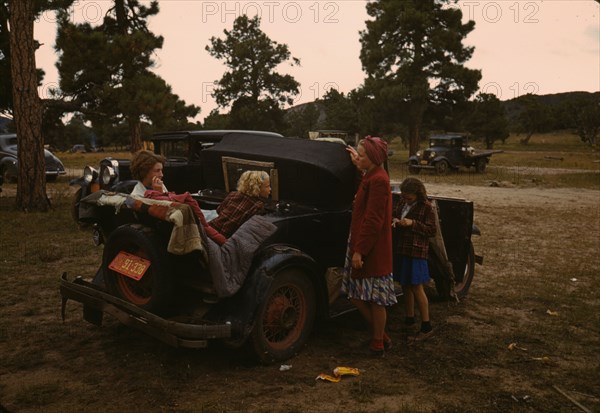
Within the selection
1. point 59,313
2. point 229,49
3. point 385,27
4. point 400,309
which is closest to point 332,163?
point 400,309

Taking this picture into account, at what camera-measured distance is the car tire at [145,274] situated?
11.5ft

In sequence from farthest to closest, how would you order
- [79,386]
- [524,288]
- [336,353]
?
[524,288] → [336,353] → [79,386]

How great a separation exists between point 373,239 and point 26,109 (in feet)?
33.2

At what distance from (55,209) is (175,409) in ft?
32.7

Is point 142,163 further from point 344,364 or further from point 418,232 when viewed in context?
point 418,232

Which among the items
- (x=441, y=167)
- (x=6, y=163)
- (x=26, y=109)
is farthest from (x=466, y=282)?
(x=441, y=167)

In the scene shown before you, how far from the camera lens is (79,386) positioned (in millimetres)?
3506

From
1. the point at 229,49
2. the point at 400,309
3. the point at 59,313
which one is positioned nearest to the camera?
the point at 59,313

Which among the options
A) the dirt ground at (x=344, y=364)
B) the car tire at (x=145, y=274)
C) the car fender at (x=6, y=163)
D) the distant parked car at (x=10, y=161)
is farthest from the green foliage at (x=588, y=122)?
the car tire at (x=145, y=274)

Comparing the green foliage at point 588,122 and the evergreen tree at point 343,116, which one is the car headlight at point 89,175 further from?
the green foliage at point 588,122

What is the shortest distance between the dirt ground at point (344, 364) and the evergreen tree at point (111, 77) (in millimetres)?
10178

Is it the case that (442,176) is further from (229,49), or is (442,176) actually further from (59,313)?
(229,49)

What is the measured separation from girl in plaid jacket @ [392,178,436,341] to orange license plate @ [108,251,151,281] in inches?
86.5

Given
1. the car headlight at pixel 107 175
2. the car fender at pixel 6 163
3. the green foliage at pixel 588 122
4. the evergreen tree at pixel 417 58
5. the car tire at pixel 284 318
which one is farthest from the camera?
the green foliage at pixel 588 122
